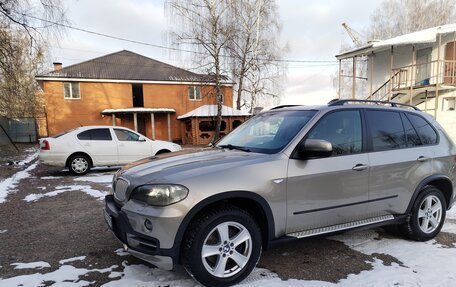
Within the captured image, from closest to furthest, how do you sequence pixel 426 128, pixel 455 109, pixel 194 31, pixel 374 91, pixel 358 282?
pixel 358 282
pixel 426 128
pixel 455 109
pixel 374 91
pixel 194 31

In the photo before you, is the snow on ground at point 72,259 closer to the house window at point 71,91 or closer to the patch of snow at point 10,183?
the patch of snow at point 10,183

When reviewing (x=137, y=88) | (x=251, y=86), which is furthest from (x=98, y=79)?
(x=251, y=86)

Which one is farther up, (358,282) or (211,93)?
(211,93)

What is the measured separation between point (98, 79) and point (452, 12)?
31514 mm

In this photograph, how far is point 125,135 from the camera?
36.1ft

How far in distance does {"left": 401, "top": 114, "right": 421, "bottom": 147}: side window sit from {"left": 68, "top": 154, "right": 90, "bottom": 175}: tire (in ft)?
29.8

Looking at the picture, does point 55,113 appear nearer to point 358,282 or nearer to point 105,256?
point 105,256

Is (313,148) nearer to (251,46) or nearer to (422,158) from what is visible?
(422,158)

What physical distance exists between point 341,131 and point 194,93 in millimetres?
25496

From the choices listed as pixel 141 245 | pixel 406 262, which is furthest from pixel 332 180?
pixel 141 245

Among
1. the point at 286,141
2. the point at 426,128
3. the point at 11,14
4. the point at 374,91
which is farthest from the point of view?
the point at 374,91

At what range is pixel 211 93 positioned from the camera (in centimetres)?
2623

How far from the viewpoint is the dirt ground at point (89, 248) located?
3521 millimetres

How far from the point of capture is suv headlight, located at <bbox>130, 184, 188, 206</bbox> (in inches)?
113
